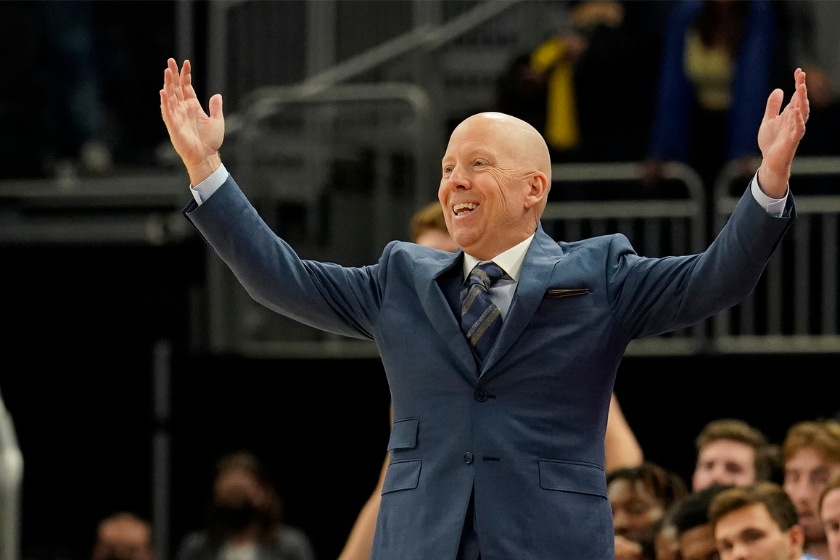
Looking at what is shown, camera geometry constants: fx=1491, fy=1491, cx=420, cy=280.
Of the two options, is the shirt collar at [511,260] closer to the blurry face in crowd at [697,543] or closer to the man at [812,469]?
the blurry face in crowd at [697,543]

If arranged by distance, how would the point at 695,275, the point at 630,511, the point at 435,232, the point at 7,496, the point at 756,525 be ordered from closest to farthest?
the point at 7,496 < the point at 695,275 < the point at 756,525 < the point at 435,232 < the point at 630,511

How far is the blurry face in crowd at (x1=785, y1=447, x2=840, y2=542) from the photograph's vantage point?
5246 mm

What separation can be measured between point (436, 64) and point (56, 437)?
346cm

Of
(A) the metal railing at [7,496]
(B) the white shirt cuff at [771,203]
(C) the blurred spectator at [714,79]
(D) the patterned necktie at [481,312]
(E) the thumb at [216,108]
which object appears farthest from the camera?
(C) the blurred spectator at [714,79]

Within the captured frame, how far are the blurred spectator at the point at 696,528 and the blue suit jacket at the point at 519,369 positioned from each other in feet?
5.65

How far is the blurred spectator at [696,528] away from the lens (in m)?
4.93

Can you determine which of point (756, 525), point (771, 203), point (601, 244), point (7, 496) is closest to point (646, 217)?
point (756, 525)

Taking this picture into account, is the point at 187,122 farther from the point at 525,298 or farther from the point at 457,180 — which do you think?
the point at 525,298

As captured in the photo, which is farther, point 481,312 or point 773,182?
point 481,312

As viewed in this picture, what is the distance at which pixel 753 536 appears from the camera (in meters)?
4.54

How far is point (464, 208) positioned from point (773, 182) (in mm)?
714

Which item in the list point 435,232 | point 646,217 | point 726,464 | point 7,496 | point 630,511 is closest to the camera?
point 7,496

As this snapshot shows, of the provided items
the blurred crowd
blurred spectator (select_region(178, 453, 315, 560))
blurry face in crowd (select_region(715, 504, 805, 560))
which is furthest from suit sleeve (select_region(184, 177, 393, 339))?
blurred spectator (select_region(178, 453, 315, 560))

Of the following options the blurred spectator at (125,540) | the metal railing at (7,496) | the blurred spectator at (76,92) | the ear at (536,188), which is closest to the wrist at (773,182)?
the ear at (536,188)
